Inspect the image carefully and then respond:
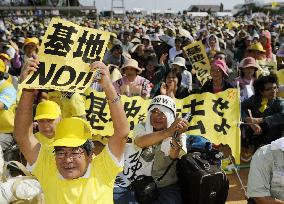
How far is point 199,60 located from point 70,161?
5.43m

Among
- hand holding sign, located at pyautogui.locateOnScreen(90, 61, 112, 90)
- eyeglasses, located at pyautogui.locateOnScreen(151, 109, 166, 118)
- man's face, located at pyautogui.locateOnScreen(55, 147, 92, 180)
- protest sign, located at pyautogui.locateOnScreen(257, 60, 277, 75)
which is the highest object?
hand holding sign, located at pyautogui.locateOnScreen(90, 61, 112, 90)

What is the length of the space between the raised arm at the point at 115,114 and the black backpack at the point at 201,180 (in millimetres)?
1103

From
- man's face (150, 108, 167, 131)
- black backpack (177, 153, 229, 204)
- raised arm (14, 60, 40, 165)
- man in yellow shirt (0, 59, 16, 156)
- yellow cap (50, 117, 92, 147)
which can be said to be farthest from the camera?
man in yellow shirt (0, 59, 16, 156)

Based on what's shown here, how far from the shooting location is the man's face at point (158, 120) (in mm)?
3846

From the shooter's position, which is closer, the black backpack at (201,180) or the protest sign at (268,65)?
the black backpack at (201,180)

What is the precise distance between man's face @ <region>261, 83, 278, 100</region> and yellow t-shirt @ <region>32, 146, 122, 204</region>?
302 centimetres

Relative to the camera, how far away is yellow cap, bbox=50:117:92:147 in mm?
2535

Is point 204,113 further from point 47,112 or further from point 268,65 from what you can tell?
point 268,65

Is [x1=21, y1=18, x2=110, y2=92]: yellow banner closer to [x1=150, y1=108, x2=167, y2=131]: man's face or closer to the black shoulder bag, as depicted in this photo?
[x1=150, y1=108, x2=167, y2=131]: man's face

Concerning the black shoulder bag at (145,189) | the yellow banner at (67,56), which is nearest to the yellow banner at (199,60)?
the black shoulder bag at (145,189)

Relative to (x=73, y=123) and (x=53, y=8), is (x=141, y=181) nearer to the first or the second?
(x=73, y=123)

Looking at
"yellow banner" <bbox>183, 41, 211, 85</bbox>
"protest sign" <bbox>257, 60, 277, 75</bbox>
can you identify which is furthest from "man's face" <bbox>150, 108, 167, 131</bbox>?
"protest sign" <bbox>257, 60, 277, 75</bbox>

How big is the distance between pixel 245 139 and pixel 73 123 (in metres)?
3.72

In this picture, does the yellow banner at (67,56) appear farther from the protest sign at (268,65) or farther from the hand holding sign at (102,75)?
the protest sign at (268,65)
